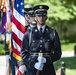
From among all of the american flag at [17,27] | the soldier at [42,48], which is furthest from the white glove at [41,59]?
the american flag at [17,27]

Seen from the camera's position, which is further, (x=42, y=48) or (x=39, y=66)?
(x=42, y=48)

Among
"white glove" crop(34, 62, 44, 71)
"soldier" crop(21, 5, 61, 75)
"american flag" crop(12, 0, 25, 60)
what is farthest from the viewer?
"american flag" crop(12, 0, 25, 60)

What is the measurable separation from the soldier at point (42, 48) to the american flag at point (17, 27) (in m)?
1.55

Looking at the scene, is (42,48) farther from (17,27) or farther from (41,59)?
(17,27)

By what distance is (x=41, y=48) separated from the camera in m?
6.46

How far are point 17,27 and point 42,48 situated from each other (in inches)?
74.1

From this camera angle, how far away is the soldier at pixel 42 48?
645 cm

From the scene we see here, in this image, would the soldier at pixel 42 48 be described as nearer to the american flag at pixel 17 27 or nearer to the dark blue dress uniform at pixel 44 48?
the dark blue dress uniform at pixel 44 48

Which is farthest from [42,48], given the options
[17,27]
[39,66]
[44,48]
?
[17,27]

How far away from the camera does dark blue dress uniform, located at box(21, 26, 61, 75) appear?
646cm

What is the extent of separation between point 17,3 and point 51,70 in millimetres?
2314

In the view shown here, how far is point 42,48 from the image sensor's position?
6461mm

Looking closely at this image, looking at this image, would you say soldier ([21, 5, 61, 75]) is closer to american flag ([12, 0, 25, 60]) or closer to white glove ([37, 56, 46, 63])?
white glove ([37, 56, 46, 63])

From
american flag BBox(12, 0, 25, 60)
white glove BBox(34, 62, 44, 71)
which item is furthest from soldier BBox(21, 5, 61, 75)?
american flag BBox(12, 0, 25, 60)
